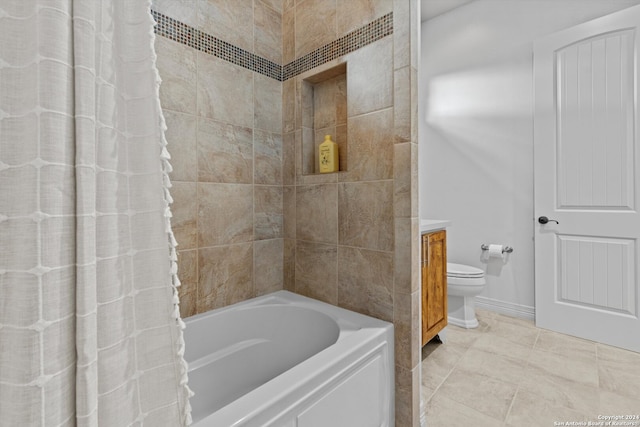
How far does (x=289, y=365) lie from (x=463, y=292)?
4.96ft

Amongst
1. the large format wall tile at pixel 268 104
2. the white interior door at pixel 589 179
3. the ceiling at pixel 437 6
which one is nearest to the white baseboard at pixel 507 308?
the white interior door at pixel 589 179

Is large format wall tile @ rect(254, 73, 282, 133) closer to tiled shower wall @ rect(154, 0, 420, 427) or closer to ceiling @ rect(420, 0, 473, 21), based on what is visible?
tiled shower wall @ rect(154, 0, 420, 427)

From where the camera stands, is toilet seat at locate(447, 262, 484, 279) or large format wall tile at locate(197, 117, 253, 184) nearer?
large format wall tile at locate(197, 117, 253, 184)

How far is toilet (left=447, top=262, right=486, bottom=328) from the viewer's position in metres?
2.33

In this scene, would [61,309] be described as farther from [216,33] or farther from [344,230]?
[216,33]

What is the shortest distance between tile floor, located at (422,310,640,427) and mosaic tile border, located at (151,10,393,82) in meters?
1.83

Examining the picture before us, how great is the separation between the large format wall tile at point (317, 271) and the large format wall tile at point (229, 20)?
1132 mm

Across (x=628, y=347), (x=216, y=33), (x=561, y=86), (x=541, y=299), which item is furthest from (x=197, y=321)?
(x=561, y=86)

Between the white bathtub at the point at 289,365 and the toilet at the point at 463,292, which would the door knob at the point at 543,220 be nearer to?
the toilet at the point at 463,292

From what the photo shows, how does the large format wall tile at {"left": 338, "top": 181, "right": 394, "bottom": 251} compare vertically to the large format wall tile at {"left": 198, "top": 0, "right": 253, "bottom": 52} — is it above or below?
below

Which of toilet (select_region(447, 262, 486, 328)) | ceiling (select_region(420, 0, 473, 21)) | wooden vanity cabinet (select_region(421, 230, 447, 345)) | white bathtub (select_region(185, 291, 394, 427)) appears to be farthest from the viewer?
ceiling (select_region(420, 0, 473, 21))

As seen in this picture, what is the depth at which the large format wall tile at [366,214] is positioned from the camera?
1.39 meters

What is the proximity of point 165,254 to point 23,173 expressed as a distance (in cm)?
25

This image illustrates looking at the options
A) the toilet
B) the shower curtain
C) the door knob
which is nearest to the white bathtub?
the shower curtain
